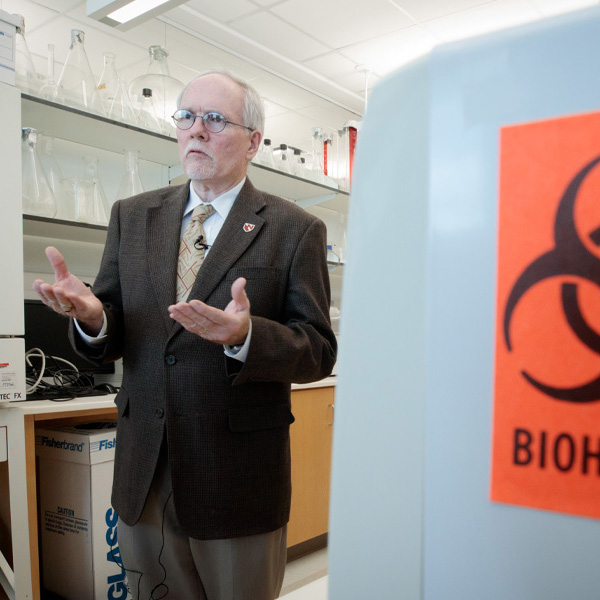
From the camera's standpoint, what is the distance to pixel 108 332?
1063 mm

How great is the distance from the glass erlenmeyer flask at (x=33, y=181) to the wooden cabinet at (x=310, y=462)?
1.21 metres

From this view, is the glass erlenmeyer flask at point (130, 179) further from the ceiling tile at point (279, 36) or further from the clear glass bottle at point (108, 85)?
the ceiling tile at point (279, 36)

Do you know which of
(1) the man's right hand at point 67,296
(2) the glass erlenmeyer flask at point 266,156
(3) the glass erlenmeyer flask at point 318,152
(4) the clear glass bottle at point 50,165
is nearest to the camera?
(1) the man's right hand at point 67,296

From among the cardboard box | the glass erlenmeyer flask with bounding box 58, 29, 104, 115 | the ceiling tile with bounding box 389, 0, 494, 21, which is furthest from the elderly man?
the ceiling tile with bounding box 389, 0, 494, 21

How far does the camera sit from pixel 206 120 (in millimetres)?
1150

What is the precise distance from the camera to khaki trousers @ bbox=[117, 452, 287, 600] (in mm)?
1019

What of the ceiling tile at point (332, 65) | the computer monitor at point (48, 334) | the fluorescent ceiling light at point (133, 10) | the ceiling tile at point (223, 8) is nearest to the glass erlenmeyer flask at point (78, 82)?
the fluorescent ceiling light at point (133, 10)

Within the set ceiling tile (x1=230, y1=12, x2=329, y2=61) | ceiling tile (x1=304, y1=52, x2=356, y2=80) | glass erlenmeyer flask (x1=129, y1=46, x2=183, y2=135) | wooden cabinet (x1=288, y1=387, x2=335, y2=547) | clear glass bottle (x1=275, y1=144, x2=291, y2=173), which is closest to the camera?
glass erlenmeyer flask (x1=129, y1=46, x2=183, y2=135)

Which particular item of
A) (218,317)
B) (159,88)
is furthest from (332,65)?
(218,317)

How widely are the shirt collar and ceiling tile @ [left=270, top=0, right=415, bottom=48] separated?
221 cm

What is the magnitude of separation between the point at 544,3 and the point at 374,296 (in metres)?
3.35

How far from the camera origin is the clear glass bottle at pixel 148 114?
2.29 metres

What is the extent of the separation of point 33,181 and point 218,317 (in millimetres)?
1499

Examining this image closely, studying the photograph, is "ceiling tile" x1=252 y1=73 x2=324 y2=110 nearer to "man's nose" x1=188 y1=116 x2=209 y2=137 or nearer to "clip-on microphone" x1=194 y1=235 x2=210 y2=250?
"man's nose" x1=188 y1=116 x2=209 y2=137
